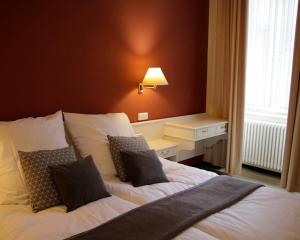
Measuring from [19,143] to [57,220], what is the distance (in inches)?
26.8

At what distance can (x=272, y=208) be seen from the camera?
1.81 meters

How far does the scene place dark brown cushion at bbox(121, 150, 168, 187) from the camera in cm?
223

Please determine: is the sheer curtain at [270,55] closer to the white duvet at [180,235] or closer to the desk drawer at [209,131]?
the desk drawer at [209,131]

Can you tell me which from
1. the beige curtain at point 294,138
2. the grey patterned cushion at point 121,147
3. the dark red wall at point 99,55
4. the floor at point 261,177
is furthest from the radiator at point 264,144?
the grey patterned cushion at point 121,147

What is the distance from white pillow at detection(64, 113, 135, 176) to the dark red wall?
0.87 ft

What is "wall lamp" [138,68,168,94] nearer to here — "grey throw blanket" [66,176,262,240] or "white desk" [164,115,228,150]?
"white desk" [164,115,228,150]

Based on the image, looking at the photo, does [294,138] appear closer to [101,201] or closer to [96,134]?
[96,134]

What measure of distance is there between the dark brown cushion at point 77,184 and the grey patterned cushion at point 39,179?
5cm

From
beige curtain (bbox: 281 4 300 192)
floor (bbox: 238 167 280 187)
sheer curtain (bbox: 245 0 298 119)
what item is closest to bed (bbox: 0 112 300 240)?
beige curtain (bbox: 281 4 300 192)

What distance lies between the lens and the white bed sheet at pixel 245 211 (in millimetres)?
1547

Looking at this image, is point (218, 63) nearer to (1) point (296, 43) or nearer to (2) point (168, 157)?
(1) point (296, 43)

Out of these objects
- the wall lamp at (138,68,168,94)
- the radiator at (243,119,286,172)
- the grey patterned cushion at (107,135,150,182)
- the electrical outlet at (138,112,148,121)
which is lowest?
the radiator at (243,119,286,172)

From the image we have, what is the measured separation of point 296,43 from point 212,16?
4.13ft

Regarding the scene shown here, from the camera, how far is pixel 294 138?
10.6 ft
